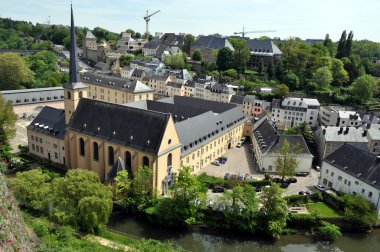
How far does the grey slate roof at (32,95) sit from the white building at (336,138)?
62.0 metres

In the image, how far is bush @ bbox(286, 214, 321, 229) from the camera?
126 ft

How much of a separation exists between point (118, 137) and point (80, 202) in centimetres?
1479

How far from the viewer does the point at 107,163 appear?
46.2 m

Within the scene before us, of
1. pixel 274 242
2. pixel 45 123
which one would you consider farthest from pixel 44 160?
Answer: pixel 274 242

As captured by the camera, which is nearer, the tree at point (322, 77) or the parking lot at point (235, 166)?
the parking lot at point (235, 166)

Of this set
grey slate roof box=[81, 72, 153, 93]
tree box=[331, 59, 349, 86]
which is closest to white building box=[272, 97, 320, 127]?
tree box=[331, 59, 349, 86]

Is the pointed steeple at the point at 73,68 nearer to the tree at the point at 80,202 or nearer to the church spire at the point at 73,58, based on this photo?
the church spire at the point at 73,58

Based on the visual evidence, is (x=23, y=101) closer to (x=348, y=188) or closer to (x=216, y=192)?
(x=216, y=192)

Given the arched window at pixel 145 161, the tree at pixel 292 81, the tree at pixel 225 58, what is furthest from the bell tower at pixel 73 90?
the tree at pixel 225 58

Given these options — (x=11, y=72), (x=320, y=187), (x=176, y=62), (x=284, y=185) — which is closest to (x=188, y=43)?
(x=176, y=62)

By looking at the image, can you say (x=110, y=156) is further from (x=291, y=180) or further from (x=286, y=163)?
(x=291, y=180)

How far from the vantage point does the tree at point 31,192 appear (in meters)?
32.6

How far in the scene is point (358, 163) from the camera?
145 feet

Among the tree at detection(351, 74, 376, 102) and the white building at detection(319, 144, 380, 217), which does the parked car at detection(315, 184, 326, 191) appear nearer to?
the white building at detection(319, 144, 380, 217)
